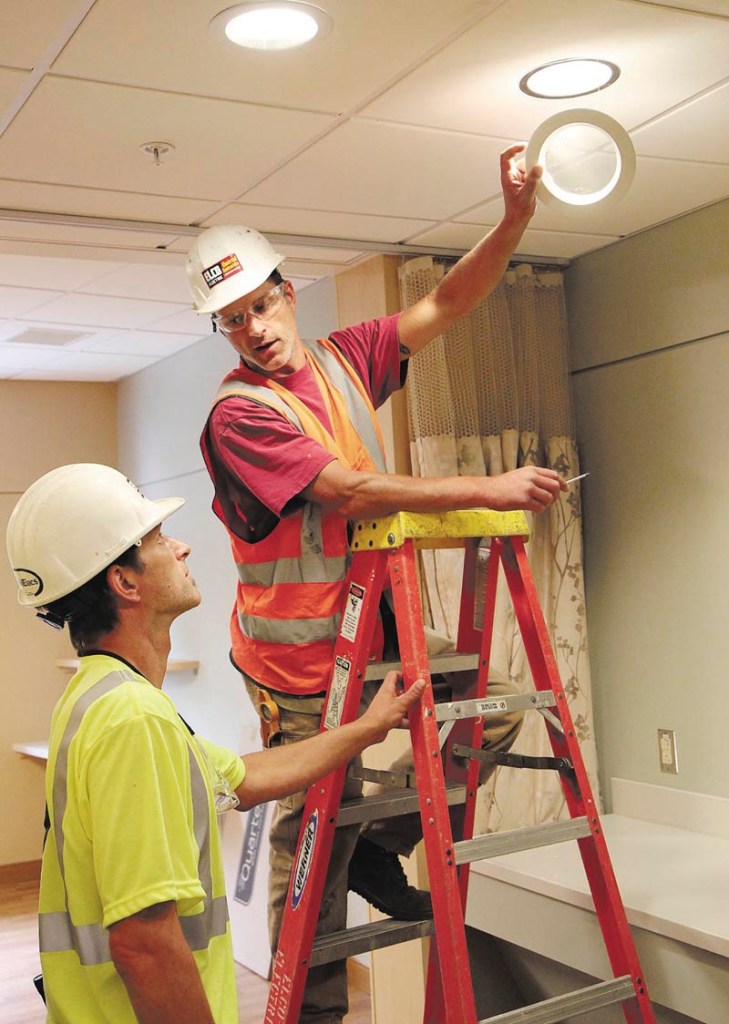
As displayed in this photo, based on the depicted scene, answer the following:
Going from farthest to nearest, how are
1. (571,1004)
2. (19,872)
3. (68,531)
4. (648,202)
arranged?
(19,872)
(648,202)
(571,1004)
(68,531)

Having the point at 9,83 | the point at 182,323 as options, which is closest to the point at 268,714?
the point at 9,83

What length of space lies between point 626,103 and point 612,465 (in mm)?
1453

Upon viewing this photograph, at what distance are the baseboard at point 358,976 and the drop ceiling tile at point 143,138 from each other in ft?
9.66

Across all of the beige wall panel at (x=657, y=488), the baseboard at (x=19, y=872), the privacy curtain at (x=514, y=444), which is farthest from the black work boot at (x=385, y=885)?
the baseboard at (x=19, y=872)

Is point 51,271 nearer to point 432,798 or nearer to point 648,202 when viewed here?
point 648,202

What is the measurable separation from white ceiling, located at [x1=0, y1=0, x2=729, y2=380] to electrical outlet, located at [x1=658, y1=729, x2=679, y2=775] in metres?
1.57

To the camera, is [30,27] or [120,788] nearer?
[120,788]

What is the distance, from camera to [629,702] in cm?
387

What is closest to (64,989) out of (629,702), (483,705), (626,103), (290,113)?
(483,705)

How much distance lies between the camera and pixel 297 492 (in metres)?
2.32

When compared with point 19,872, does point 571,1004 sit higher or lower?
higher

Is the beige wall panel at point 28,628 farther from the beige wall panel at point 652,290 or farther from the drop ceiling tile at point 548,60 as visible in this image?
the drop ceiling tile at point 548,60

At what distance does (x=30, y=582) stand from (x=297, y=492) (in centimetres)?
70

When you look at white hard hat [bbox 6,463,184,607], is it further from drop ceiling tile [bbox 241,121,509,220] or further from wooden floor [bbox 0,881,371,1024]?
wooden floor [bbox 0,881,371,1024]
